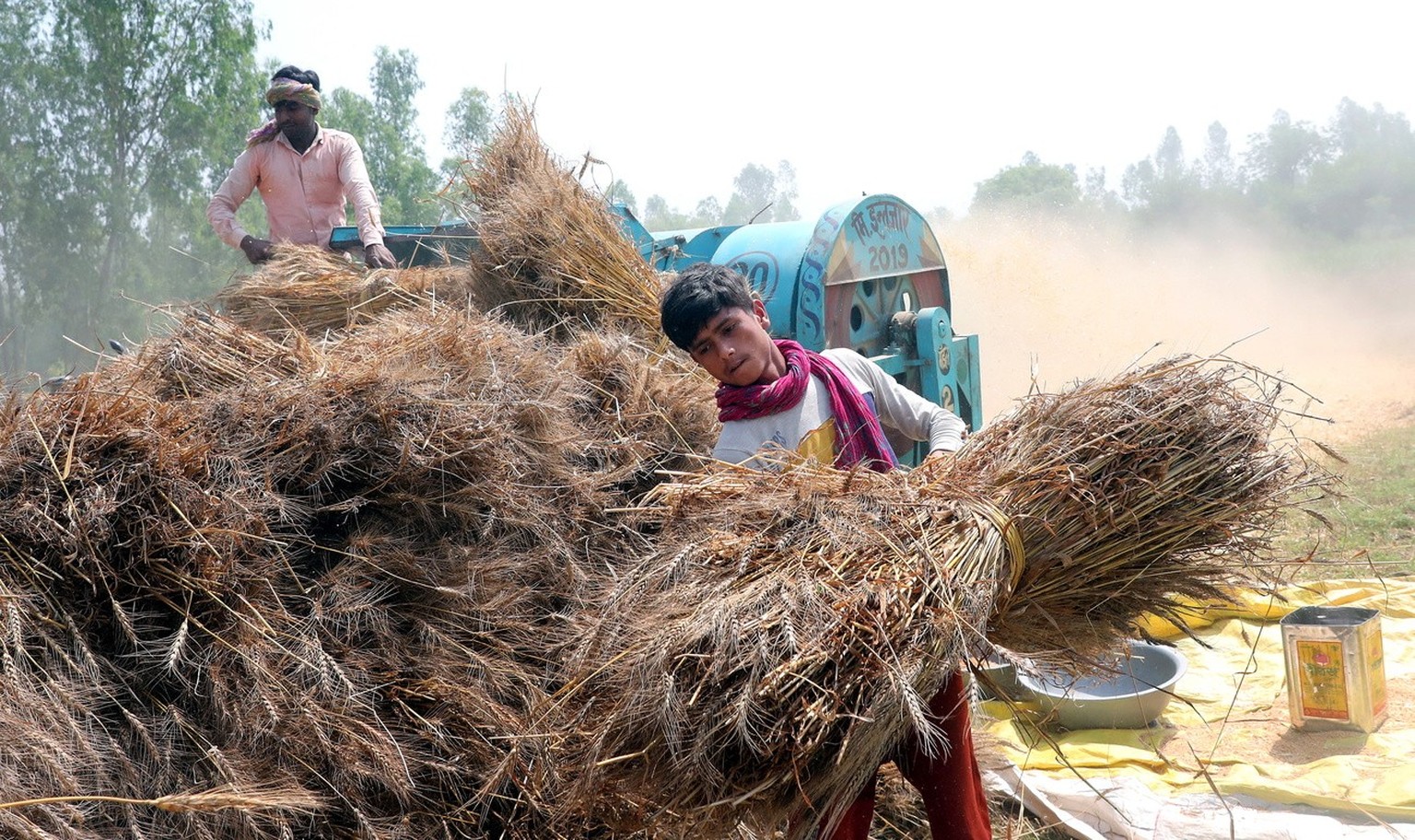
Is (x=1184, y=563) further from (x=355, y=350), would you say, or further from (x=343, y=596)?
(x=355, y=350)

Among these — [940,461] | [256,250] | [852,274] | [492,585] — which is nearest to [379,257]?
[256,250]

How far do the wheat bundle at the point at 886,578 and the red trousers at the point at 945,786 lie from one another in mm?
154

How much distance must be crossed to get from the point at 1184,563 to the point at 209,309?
2980mm

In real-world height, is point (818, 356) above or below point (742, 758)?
above

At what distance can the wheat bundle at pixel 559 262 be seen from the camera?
12.6ft

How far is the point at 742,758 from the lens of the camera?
168 centimetres

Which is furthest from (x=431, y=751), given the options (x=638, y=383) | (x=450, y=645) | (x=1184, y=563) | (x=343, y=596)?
(x=1184, y=563)

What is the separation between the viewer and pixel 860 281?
4539mm

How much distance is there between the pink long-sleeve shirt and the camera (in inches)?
192

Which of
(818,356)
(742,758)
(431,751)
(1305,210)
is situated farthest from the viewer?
(1305,210)

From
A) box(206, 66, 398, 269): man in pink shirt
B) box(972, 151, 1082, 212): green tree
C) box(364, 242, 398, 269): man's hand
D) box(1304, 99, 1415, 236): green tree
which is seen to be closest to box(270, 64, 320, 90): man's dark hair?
box(206, 66, 398, 269): man in pink shirt

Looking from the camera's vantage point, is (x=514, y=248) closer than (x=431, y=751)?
No

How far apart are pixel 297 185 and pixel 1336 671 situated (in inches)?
185

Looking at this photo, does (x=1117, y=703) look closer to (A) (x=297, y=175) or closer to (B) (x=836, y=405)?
(B) (x=836, y=405)
